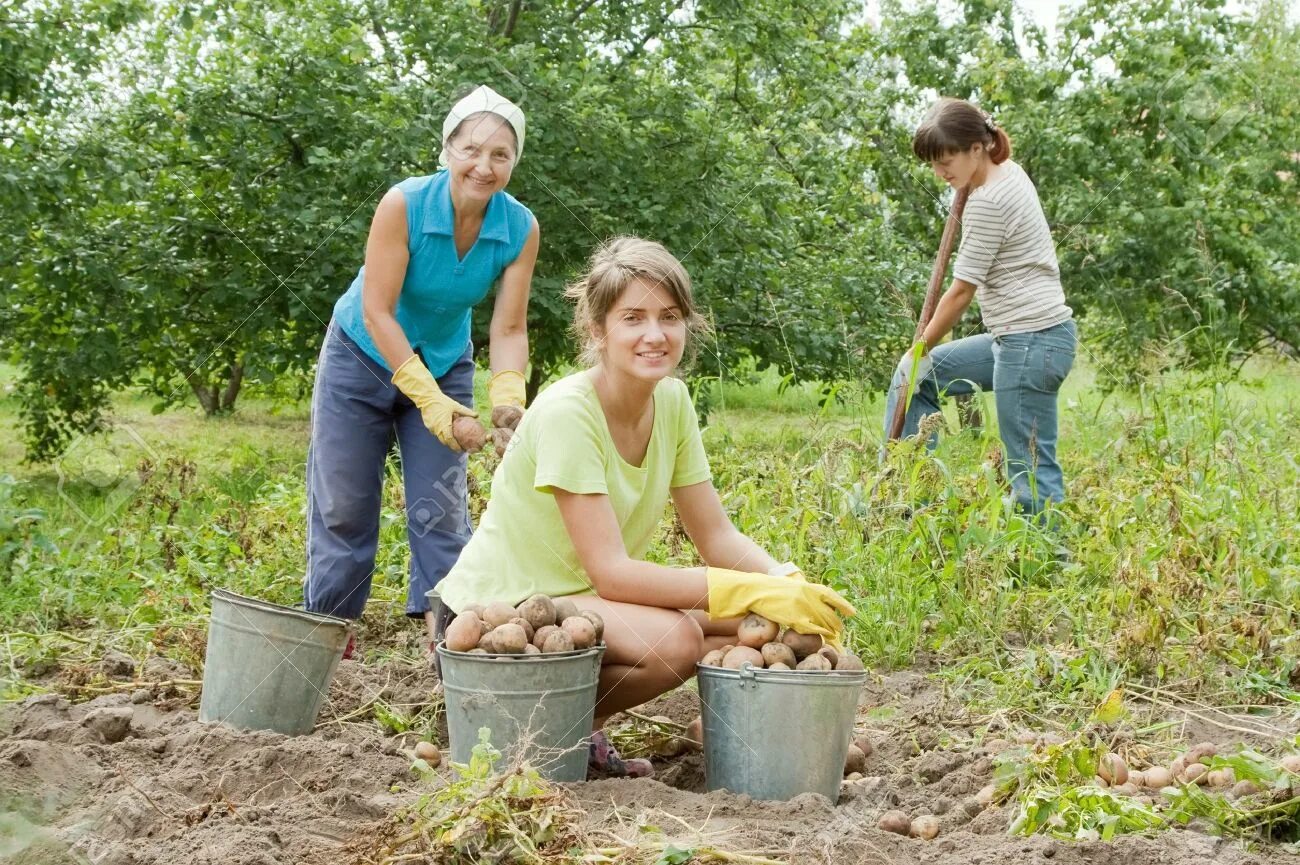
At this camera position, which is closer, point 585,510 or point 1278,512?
point 585,510

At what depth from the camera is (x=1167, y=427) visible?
490 cm

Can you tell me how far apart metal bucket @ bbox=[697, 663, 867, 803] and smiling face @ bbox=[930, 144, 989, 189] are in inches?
95.2

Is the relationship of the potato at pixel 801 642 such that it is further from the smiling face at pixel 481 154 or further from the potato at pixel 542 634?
the smiling face at pixel 481 154

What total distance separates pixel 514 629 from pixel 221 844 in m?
0.62

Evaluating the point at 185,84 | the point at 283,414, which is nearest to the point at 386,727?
the point at 185,84

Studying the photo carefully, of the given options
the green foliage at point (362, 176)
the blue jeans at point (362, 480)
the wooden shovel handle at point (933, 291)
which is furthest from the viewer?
the green foliage at point (362, 176)

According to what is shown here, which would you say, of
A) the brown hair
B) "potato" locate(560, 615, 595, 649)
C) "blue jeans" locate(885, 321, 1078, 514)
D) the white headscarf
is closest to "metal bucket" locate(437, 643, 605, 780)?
"potato" locate(560, 615, 595, 649)

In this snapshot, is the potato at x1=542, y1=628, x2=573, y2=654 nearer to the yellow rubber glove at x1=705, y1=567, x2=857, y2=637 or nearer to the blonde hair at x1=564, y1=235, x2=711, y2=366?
the yellow rubber glove at x1=705, y1=567, x2=857, y2=637

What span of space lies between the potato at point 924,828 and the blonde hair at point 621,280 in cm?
107

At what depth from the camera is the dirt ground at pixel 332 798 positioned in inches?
84.7

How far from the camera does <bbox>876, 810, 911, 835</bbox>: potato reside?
7.82 feet

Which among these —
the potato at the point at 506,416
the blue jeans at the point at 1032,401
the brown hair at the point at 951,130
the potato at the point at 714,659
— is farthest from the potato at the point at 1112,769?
the brown hair at the point at 951,130

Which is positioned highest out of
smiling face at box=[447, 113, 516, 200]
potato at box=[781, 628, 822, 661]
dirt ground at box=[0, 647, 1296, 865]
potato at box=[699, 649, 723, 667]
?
smiling face at box=[447, 113, 516, 200]

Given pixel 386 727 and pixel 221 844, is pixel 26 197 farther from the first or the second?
pixel 221 844
